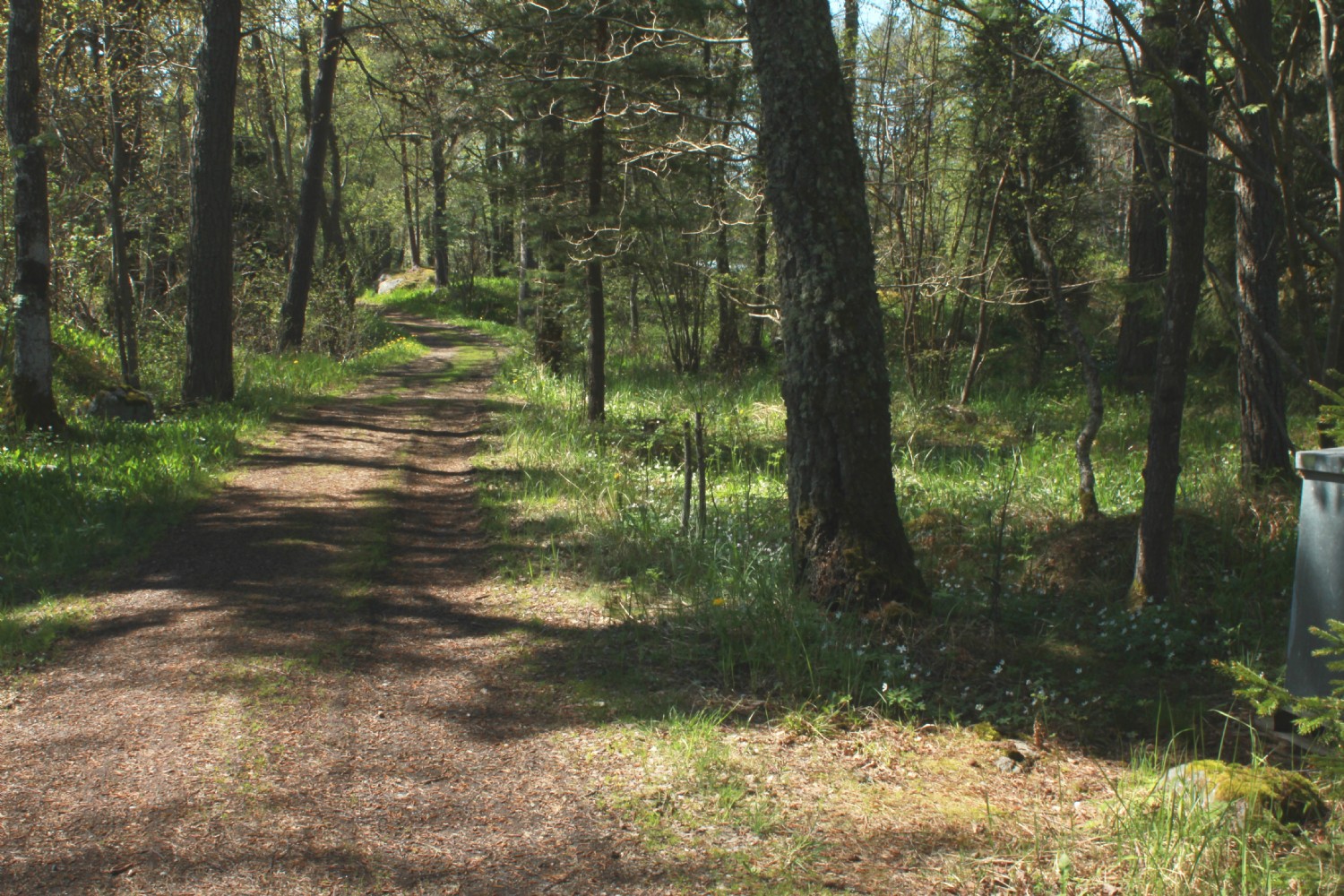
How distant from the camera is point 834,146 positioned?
525 centimetres

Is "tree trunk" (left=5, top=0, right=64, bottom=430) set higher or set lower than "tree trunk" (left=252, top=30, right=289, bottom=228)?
lower

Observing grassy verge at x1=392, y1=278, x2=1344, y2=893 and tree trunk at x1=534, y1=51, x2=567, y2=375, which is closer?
grassy verge at x1=392, y1=278, x2=1344, y2=893

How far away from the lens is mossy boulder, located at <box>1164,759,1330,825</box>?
311 centimetres

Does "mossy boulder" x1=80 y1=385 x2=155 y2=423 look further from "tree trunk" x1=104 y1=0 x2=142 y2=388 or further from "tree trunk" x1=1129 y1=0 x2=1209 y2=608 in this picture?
"tree trunk" x1=1129 y1=0 x2=1209 y2=608

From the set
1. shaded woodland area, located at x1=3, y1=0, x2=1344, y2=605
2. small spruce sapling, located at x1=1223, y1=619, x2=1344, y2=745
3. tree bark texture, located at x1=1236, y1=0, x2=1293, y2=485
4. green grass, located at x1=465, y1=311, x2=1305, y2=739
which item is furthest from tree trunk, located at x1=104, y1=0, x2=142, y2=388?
small spruce sapling, located at x1=1223, y1=619, x2=1344, y2=745

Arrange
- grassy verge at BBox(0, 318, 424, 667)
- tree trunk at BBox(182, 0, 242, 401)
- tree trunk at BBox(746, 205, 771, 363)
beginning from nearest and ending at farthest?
grassy verge at BBox(0, 318, 424, 667), tree trunk at BBox(746, 205, 771, 363), tree trunk at BBox(182, 0, 242, 401)

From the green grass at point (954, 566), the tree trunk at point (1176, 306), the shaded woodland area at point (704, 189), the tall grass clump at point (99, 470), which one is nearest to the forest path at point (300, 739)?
the tall grass clump at point (99, 470)

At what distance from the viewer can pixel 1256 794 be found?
311cm

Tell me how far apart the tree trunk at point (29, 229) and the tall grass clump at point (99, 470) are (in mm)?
424

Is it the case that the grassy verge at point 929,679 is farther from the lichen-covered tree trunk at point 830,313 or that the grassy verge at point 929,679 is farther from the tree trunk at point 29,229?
the tree trunk at point 29,229

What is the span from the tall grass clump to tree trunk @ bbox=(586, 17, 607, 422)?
399cm

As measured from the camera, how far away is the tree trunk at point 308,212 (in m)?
17.5

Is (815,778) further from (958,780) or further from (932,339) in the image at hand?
(932,339)

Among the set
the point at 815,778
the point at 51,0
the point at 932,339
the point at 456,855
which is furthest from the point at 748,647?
the point at 51,0
